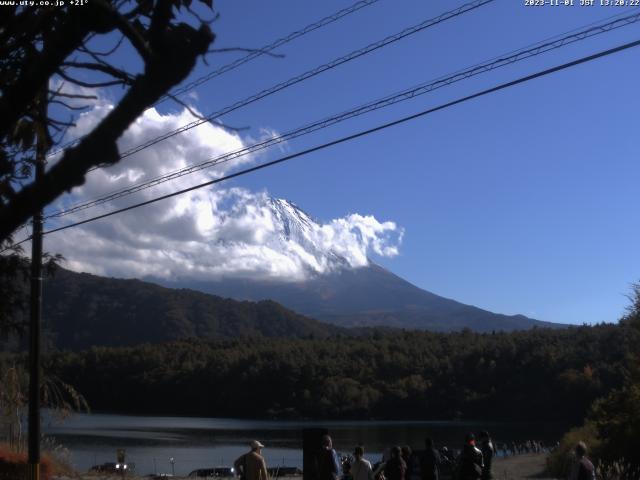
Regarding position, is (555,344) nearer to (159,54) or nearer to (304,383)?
(304,383)

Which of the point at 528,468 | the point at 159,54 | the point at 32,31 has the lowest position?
the point at 528,468

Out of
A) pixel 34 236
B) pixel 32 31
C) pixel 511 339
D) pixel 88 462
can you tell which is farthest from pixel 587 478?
pixel 511 339

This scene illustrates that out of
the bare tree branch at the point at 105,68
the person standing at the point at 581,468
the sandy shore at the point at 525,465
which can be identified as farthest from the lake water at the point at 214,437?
the bare tree branch at the point at 105,68

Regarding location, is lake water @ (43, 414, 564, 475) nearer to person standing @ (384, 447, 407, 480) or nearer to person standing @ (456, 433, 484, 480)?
person standing @ (384, 447, 407, 480)

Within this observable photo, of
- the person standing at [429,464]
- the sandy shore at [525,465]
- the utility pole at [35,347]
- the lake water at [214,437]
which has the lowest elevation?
the sandy shore at [525,465]

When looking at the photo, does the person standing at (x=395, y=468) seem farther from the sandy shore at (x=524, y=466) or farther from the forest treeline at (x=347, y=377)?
the forest treeline at (x=347, y=377)

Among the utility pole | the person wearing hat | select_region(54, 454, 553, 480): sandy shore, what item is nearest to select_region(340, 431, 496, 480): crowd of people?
the person wearing hat

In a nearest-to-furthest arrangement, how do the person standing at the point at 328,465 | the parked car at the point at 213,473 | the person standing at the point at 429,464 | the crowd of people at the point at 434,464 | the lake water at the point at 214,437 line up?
the person standing at the point at 328,465, the crowd of people at the point at 434,464, the person standing at the point at 429,464, the parked car at the point at 213,473, the lake water at the point at 214,437

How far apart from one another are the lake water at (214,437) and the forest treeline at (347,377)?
400 centimetres

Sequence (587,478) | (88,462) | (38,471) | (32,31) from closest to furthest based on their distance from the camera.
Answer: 1. (32,31)
2. (587,478)
3. (38,471)
4. (88,462)

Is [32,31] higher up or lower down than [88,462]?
higher up

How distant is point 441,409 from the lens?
90.6m

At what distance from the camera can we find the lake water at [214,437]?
155 feet

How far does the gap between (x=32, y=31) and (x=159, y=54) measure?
2562mm
